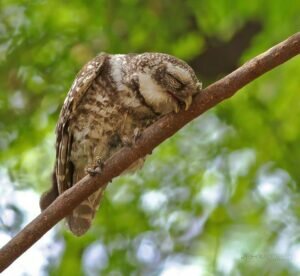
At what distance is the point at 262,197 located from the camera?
591 centimetres

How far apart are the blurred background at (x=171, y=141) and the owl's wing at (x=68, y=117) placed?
1090 millimetres

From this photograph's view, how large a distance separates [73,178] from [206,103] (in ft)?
4.69

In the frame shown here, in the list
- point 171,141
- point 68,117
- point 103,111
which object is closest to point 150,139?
point 103,111

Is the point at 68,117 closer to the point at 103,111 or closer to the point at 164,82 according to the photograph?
the point at 103,111

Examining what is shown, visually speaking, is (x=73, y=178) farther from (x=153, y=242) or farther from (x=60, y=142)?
→ (x=153, y=242)

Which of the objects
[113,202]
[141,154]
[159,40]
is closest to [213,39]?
[159,40]

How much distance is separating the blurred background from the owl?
43.2 inches

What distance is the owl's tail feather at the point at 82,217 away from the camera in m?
4.68

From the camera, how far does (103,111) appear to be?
4.41 metres

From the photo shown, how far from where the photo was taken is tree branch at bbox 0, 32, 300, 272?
329 centimetres

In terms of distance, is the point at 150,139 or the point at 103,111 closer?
the point at 150,139

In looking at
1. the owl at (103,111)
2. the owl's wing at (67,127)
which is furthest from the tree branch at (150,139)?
the owl's wing at (67,127)

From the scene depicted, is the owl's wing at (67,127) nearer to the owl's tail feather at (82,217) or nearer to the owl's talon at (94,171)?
the owl's tail feather at (82,217)

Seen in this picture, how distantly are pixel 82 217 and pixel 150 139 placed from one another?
1313 mm
